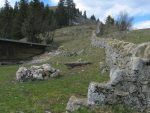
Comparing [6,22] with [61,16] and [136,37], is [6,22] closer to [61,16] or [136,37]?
[61,16]

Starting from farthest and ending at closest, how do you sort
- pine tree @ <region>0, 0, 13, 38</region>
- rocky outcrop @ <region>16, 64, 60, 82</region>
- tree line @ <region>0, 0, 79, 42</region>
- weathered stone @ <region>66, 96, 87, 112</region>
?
pine tree @ <region>0, 0, 13, 38</region>, tree line @ <region>0, 0, 79, 42</region>, rocky outcrop @ <region>16, 64, 60, 82</region>, weathered stone @ <region>66, 96, 87, 112</region>

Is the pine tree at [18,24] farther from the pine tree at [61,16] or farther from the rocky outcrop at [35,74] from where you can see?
the rocky outcrop at [35,74]

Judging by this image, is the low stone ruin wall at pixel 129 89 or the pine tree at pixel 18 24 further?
the pine tree at pixel 18 24

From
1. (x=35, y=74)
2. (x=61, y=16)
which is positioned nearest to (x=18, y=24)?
(x=61, y=16)

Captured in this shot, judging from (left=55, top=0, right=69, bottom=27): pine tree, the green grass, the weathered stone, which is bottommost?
the weathered stone

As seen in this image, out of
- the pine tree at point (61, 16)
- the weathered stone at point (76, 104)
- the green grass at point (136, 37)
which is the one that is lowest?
the weathered stone at point (76, 104)

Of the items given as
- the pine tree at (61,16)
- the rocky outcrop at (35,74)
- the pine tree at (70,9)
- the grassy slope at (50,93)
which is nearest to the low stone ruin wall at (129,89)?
the grassy slope at (50,93)

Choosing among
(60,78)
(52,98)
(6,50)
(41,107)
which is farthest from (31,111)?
(6,50)

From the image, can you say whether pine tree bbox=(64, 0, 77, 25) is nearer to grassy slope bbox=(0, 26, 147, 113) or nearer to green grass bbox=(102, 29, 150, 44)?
green grass bbox=(102, 29, 150, 44)

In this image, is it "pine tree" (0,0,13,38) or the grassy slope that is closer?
the grassy slope

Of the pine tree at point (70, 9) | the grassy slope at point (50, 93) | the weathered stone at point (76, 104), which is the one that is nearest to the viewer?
the weathered stone at point (76, 104)

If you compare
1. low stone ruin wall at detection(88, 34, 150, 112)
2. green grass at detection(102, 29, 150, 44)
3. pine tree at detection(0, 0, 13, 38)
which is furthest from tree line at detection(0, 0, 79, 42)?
low stone ruin wall at detection(88, 34, 150, 112)

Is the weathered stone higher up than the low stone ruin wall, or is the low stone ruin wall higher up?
the low stone ruin wall

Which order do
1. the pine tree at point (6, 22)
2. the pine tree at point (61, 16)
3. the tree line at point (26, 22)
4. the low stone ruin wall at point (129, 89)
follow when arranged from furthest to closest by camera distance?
1. the pine tree at point (61, 16)
2. the pine tree at point (6, 22)
3. the tree line at point (26, 22)
4. the low stone ruin wall at point (129, 89)
